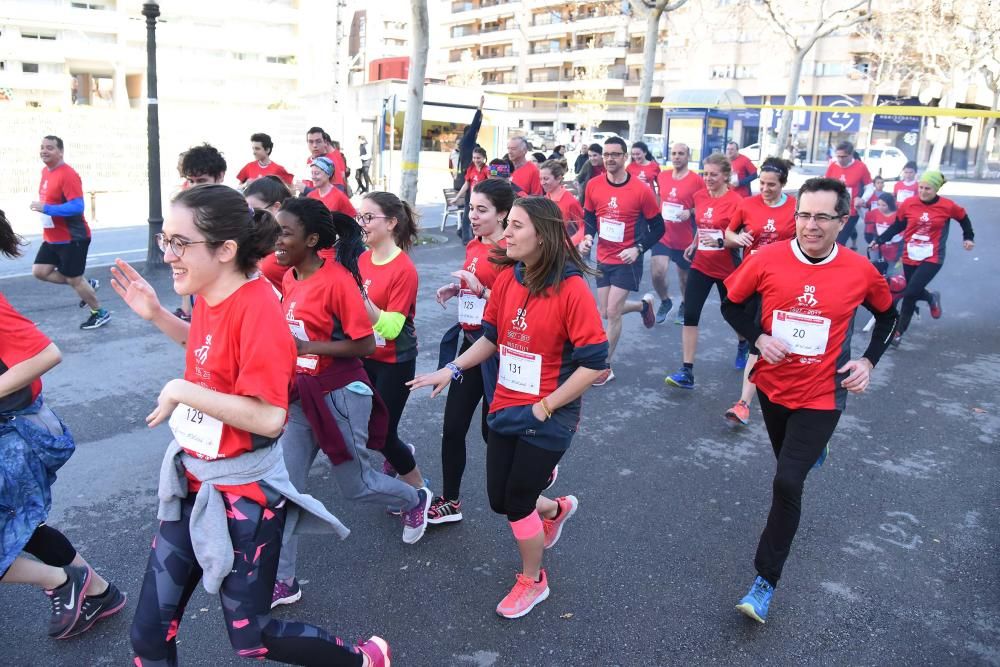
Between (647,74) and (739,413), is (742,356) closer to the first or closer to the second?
(739,413)

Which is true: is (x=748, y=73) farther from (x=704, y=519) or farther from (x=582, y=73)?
(x=704, y=519)

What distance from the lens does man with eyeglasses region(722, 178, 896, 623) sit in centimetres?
346

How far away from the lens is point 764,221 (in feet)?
20.5

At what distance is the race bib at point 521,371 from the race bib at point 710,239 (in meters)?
4.11

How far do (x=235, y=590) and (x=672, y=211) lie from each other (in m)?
7.72

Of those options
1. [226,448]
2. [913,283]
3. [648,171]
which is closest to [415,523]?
[226,448]

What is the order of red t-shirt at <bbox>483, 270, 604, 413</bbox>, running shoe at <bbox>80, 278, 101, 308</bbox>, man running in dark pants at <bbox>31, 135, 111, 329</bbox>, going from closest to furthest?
red t-shirt at <bbox>483, 270, 604, 413</bbox>
man running in dark pants at <bbox>31, 135, 111, 329</bbox>
running shoe at <bbox>80, 278, 101, 308</bbox>

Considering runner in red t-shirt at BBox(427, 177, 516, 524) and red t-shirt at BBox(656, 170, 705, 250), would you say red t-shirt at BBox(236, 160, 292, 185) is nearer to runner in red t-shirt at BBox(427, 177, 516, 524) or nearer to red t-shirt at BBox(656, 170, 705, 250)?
red t-shirt at BBox(656, 170, 705, 250)

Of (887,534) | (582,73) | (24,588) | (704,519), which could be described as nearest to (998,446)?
(887,534)

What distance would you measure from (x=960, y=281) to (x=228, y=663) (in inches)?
532

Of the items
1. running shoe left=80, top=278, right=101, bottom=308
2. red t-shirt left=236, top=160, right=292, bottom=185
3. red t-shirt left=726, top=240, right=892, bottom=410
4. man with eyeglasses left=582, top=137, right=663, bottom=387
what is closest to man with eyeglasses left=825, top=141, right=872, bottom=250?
man with eyeglasses left=582, top=137, right=663, bottom=387

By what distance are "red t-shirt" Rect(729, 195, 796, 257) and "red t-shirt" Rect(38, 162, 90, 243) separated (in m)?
6.36

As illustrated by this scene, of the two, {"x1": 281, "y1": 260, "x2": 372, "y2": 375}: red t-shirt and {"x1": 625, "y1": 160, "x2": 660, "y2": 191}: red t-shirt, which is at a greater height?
{"x1": 625, "y1": 160, "x2": 660, "y2": 191}: red t-shirt

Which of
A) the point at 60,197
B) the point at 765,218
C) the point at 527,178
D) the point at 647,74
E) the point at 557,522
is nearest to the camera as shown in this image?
the point at 557,522
